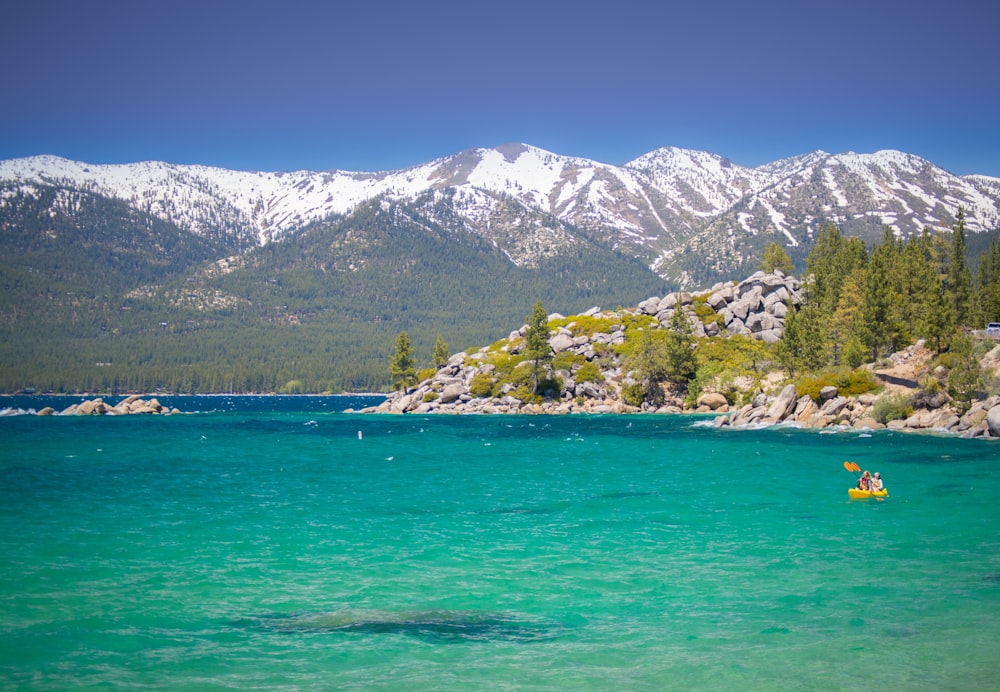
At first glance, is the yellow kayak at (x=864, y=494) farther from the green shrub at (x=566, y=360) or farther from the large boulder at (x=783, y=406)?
the green shrub at (x=566, y=360)

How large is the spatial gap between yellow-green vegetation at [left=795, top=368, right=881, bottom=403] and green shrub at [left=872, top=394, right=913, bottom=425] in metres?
6.24

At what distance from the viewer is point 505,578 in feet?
88.2

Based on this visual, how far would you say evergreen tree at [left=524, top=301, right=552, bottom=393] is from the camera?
140 meters

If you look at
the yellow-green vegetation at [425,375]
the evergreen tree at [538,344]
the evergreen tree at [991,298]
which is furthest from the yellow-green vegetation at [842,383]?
the yellow-green vegetation at [425,375]

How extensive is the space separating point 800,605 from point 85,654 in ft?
64.7

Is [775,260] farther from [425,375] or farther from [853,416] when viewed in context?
[853,416]

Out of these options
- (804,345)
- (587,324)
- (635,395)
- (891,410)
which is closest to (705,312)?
(587,324)

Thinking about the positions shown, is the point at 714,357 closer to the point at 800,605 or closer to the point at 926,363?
the point at 926,363

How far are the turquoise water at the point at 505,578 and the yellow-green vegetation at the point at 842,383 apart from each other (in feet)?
116

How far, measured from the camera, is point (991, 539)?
103 feet

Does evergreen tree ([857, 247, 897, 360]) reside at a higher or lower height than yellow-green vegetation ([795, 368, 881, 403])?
higher

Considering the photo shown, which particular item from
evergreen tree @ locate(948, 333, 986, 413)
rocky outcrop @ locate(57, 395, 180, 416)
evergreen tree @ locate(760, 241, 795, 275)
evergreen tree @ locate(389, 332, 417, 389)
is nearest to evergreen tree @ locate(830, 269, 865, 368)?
evergreen tree @ locate(948, 333, 986, 413)

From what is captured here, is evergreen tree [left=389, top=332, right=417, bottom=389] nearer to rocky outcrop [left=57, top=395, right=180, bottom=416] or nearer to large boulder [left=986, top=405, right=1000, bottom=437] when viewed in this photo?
rocky outcrop [left=57, top=395, right=180, bottom=416]

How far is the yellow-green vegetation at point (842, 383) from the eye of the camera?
90875 millimetres
